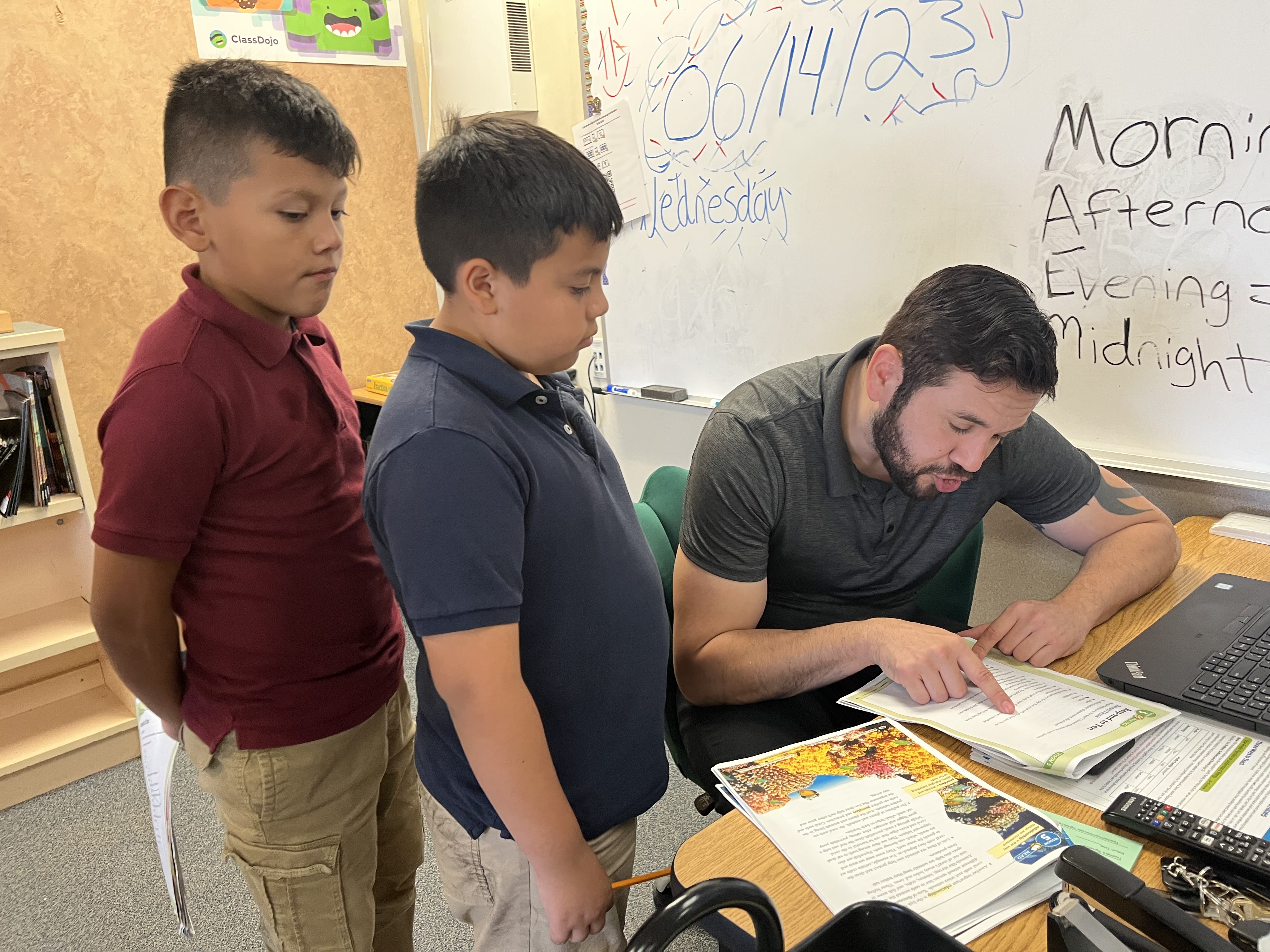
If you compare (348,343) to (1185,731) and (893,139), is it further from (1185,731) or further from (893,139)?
(1185,731)

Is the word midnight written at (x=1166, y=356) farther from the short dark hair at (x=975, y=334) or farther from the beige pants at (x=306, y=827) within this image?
the beige pants at (x=306, y=827)

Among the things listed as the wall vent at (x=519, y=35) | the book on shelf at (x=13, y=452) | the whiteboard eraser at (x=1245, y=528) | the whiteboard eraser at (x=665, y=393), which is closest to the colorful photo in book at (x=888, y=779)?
the whiteboard eraser at (x=1245, y=528)

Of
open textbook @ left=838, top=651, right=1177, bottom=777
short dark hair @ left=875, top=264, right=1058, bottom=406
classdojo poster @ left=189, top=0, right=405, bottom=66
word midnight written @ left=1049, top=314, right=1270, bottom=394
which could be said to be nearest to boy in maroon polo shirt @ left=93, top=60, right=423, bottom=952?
open textbook @ left=838, top=651, right=1177, bottom=777

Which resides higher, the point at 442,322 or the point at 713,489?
the point at 442,322

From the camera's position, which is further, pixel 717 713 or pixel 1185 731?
pixel 717 713

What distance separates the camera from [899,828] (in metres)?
0.78

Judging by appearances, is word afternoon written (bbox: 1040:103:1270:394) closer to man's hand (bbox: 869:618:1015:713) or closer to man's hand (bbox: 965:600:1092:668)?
man's hand (bbox: 965:600:1092:668)

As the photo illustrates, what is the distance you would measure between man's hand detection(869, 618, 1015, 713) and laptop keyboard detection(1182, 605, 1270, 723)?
0.21 m

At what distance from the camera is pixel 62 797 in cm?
219

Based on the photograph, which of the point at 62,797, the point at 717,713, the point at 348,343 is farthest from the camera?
the point at 348,343

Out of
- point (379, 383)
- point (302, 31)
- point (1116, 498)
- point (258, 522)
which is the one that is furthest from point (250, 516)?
point (302, 31)

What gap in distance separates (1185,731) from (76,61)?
2.90m

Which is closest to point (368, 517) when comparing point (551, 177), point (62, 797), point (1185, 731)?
point (551, 177)

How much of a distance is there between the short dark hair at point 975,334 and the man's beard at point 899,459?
23mm
